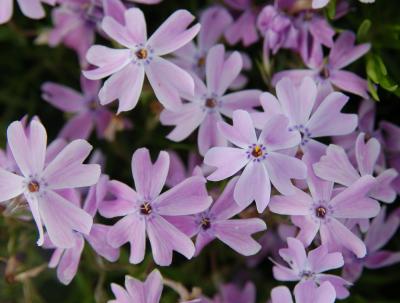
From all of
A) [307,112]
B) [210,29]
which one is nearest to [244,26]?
[210,29]

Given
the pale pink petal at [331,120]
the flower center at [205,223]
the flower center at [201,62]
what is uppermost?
the flower center at [201,62]

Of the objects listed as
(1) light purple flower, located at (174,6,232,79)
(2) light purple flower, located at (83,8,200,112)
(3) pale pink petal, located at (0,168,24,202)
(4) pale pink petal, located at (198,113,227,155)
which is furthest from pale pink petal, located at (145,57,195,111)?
(3) pale pink petal, located at (0,168,24,202)

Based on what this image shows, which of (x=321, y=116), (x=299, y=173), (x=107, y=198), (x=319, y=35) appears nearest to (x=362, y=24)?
(x=319, y=35)

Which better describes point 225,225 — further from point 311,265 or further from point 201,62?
point 201,62

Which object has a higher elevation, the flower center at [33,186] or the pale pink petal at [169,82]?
the pale pink petal at [169,82]

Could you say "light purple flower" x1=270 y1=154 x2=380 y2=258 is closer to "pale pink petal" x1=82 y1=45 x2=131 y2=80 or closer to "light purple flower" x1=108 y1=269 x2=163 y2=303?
"light purple flower" x1=108 y1=269 x2=163 y2=303

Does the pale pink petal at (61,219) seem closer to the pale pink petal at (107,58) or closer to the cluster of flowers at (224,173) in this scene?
the cluster of flowers at (224,173)

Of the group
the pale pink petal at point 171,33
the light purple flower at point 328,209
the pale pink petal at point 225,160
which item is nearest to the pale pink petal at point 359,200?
the light purple flower at point 328,209
